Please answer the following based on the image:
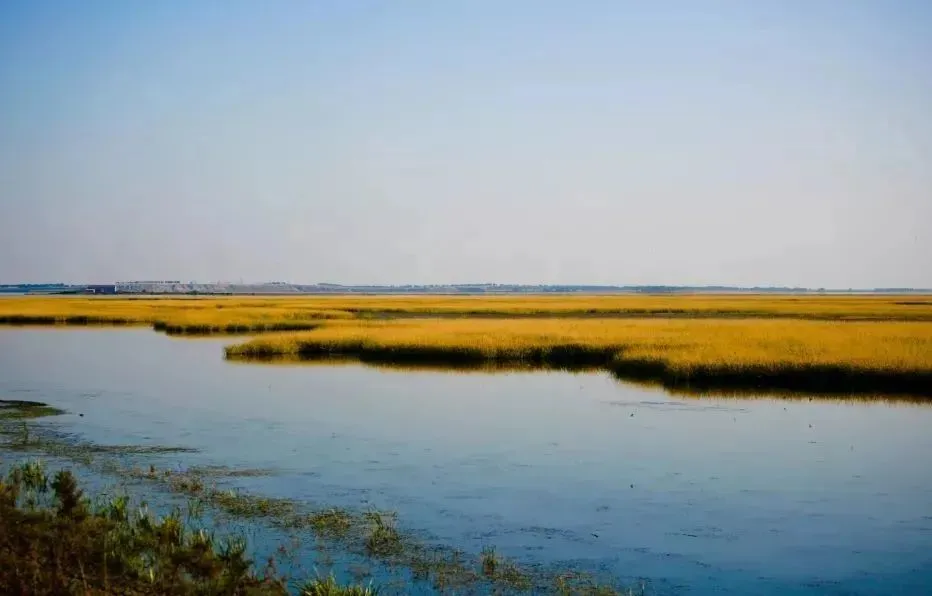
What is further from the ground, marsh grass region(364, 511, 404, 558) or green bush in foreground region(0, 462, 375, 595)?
green bush in foreground region(0, 462, 375, 595)

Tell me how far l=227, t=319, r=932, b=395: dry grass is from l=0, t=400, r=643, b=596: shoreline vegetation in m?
18.6

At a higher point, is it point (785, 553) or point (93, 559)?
point (93, 559)

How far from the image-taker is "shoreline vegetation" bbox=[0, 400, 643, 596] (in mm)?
8891

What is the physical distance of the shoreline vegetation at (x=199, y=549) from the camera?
889 cm

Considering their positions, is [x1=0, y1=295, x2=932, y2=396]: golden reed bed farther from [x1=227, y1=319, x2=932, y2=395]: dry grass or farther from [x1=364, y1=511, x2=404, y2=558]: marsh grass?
[x1=364, y1=511, x2=404, y2=558]: marsh grass

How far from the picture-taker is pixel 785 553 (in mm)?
12023

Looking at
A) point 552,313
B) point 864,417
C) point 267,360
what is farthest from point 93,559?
point 552,313

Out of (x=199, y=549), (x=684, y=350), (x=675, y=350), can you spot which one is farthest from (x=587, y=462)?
(x=675, y=350)

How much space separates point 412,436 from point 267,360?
18938 mm

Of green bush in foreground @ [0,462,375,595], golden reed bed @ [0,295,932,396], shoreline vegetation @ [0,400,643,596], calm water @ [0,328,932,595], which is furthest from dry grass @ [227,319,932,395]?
green bush in foreground @ [0,462,375,595]

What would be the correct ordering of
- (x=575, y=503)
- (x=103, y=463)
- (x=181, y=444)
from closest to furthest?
(x=575, y=503)
(x=103, y=463)
(x=181, y=444)

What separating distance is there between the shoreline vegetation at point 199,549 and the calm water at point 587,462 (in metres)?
0.66

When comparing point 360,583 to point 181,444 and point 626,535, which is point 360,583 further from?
point 181,444

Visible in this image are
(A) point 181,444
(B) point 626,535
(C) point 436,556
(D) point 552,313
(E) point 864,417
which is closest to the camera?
(C) point 436,556
